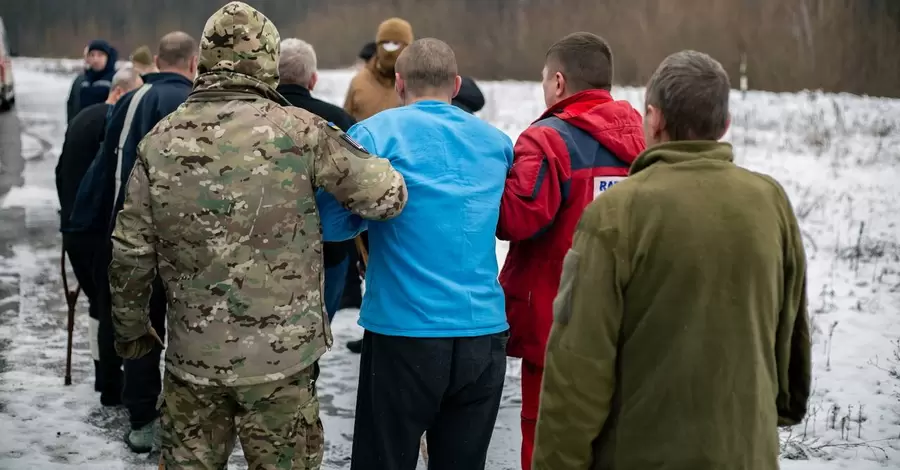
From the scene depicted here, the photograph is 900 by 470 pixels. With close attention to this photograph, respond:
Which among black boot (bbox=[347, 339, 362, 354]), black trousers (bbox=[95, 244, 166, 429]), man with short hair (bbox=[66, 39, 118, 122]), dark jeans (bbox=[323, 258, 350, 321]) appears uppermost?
man with short hair (bbox=[66, 39, 118, 122])

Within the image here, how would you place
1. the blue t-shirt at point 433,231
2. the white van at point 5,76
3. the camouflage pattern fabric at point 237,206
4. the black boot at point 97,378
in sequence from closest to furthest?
the camouflage pattern fabric at point 237,206 < the blue t-shirt at point 433,231 < the black boot at point 97,378 < the white van at point 5,76

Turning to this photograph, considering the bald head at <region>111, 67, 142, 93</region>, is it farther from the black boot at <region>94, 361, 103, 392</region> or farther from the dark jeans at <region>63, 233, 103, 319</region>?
the black boot at <region>94, 361, 103, 392</region>

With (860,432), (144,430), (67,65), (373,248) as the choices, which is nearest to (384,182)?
(373,248)

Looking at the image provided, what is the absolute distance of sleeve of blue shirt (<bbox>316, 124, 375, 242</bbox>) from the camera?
2855 millimetres

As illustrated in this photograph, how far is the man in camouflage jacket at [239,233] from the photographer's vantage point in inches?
104

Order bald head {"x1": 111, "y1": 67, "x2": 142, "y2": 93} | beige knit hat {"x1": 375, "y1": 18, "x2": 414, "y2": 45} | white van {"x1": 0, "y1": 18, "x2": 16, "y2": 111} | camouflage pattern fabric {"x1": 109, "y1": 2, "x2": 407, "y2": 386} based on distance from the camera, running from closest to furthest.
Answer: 1. camouflage pattern fabric {"x1": 109, "y1": 2, "x2": 407, "y2": 386}
2. bald head {"x1": 111, "y1": 67, "x2": 142, "y2": 93}
3. beige knit hat {"x1": 375, "y1": 18, "x2": 414, "y2": 45}
4. white van {"x1": 0, "y1": 18, "x2": 16, "y2": 111}

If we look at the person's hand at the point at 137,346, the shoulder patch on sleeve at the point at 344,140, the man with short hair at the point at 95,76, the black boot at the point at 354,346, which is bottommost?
the black boot at the point at 354,346

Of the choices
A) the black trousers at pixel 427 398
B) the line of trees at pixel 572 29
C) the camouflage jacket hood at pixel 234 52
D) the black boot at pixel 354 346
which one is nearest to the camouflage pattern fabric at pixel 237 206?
the camouflage jacket hood at pixel 234 52

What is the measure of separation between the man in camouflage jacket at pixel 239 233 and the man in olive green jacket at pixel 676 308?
935mm

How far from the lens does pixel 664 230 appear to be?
1966 mm

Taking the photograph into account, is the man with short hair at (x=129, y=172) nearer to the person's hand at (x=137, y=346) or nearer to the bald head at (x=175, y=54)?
the bald head at (x=175, y=54)

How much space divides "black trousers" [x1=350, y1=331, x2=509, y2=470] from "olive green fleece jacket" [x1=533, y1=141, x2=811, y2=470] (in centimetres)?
87

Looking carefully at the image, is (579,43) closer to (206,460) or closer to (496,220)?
(496,220)

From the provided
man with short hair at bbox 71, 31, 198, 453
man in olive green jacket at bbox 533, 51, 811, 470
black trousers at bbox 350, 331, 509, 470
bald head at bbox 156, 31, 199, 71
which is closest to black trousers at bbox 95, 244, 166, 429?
man with short hair at bbox 71, 31, 198, 453
